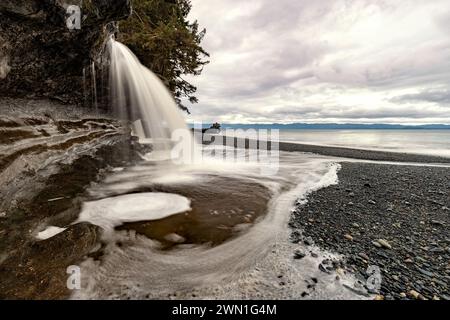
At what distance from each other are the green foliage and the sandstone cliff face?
4.32 metres

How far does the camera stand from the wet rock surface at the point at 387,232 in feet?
10.8

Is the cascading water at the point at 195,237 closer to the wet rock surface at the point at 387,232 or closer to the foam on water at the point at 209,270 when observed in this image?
the foam on water at the point at 209,270

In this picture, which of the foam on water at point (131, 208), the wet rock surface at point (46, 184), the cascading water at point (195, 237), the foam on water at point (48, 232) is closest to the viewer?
the cascading water at point (195, 237)

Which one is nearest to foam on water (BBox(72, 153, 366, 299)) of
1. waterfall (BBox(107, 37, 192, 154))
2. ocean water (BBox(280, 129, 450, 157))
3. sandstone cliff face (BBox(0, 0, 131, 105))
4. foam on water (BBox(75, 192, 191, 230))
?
foam on water (BBox(75, 192, 191, 230))

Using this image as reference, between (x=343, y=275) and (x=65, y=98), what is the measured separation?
11.1 m

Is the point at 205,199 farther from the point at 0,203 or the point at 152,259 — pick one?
the point at 0,203

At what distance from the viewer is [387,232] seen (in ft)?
15.8

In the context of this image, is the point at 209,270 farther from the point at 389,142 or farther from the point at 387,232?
the point at 389,142

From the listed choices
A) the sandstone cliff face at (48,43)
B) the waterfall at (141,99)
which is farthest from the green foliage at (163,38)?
the sandstone cliff face at (48,43)

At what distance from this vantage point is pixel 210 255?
3.87 meters

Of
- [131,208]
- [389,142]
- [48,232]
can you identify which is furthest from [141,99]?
[389,142]

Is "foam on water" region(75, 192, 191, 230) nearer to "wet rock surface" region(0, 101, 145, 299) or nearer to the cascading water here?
the cascading water

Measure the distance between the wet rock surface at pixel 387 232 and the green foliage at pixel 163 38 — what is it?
11074mm
